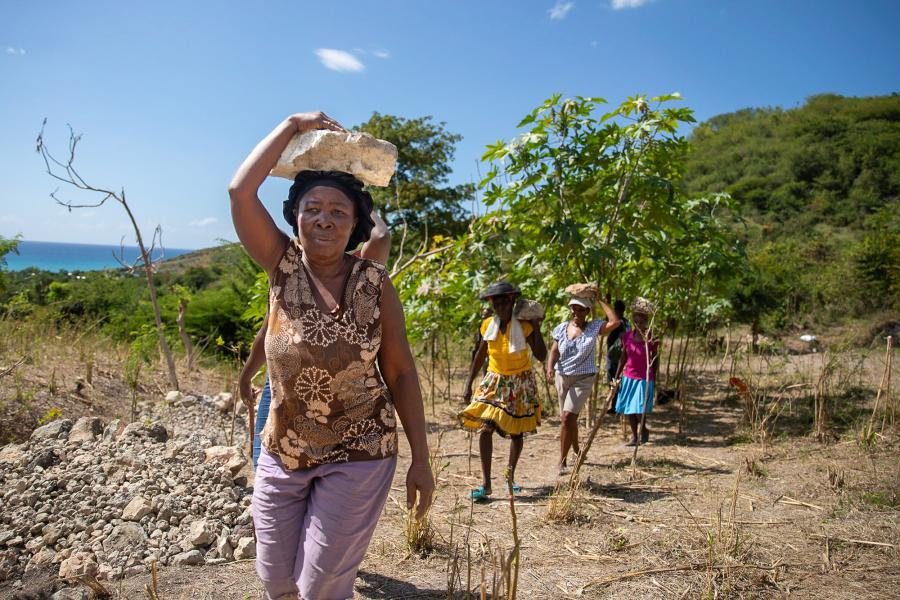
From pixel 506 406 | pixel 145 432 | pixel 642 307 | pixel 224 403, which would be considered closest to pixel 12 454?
pixel 145 432

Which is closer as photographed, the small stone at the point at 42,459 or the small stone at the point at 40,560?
the small stone at the point at 40,560

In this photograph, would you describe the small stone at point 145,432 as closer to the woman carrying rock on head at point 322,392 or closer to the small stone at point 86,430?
the small stone at point 86,430

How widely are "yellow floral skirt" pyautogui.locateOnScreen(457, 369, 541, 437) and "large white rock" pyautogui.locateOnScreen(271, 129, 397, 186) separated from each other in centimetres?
276

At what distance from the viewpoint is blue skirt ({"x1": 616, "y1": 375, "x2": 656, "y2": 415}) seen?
224 inches

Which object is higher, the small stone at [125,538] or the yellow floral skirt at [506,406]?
the yellow floral skirt at [506,406]

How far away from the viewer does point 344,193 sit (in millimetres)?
1940

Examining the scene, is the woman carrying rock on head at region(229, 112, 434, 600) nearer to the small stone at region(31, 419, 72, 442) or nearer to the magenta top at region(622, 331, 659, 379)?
the small stone at region(31, 419, 72, 442)

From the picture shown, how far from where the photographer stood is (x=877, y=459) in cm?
511

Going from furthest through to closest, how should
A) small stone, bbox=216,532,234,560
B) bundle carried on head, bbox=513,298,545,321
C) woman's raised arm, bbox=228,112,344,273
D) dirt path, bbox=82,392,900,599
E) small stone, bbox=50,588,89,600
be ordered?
bundle carried on head, bbox=513,298,545,321, small stone, bbox=216,532,234,560, dirt path, bbox=82,392,900,599, small stone, bbox=50,588,89,600, woman's raised arm, bbox=228,112,344,273

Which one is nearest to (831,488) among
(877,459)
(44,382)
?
(877,459)

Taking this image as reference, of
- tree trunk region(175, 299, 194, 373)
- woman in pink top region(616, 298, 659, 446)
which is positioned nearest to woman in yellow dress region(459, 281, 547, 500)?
woman in pink top region(616, 298, 659, 446)

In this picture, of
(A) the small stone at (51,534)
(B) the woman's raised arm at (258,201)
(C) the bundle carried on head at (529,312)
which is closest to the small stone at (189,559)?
(A) the small stone at (51,534)

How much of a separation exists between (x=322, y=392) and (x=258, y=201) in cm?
62

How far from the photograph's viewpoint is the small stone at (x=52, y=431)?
439 centimetres
